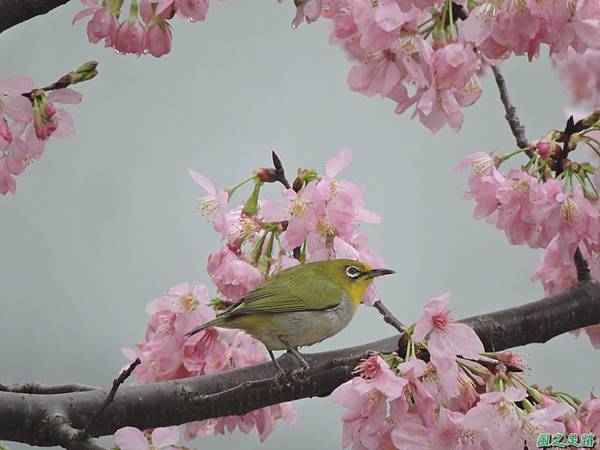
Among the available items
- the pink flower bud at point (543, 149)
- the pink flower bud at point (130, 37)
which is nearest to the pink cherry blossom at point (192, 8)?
the pink flower bud at point (130, 37)

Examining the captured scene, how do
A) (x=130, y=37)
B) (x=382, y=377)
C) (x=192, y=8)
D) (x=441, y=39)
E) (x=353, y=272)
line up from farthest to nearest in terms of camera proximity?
1. (x=353, y=272)
2. (x=441, y=39)
3. (x=130, y=37)
4. (x=192, y=8)
5. (x=382, y=377)

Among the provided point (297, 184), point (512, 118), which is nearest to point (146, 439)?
point (297, 184)

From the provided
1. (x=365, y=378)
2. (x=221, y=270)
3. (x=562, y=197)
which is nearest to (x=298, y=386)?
(x=365, y=378)

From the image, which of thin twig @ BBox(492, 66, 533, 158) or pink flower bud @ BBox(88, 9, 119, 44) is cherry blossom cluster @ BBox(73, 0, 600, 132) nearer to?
pink flower bud @ BBox(88, 9, 119, 44)

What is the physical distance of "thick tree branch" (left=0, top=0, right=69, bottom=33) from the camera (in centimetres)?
96

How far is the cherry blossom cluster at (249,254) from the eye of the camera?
1.47 m

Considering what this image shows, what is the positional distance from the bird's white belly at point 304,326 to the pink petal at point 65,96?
0.47m

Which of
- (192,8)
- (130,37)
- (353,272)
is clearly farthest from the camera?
(353,272)

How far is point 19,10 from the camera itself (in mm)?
961

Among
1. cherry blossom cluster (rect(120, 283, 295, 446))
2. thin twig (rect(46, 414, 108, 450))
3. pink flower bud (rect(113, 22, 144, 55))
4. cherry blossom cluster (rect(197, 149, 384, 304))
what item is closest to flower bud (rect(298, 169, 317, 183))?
cherry blossom cluster (rect(197, 149, 384, 304))

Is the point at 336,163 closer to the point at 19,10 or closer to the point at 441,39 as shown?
the point at 441,39

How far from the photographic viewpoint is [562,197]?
1435 mm

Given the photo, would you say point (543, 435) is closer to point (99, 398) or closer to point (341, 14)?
point (99, 398)

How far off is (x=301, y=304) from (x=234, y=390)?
0.42 meters
